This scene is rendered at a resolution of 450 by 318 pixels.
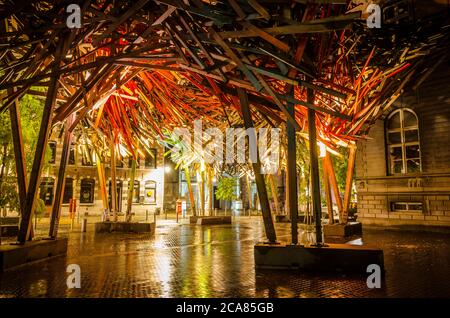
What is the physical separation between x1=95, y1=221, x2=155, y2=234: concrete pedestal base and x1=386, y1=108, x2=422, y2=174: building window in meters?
12.2

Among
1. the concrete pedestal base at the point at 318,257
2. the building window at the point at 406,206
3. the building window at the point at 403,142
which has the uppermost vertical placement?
the building window at the point at 403,142

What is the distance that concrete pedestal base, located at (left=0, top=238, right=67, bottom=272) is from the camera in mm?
6281

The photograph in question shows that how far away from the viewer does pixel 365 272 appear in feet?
19.0

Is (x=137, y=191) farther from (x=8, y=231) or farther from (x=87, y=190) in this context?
(x=8, y=231)

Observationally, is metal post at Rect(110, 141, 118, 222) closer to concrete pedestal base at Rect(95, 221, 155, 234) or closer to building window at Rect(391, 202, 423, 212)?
concrete pedestal base at Rect(95, 221, 155, 234)

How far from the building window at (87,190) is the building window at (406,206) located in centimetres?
2758

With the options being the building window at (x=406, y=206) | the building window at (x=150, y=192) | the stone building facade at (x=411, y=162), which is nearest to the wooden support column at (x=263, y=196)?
the stone building facade at (x=411, y=162)

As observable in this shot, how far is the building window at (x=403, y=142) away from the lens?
47.9 feet

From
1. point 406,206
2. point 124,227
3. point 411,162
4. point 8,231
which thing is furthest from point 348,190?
point 8,231

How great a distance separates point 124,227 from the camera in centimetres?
1439

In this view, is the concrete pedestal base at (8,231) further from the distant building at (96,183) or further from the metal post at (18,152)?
the distant building at (96,183)

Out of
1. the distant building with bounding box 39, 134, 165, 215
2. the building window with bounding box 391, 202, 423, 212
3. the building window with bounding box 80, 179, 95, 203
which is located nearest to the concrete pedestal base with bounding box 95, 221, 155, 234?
the building window with bounding box 391, 202, 423, 212

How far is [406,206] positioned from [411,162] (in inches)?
84.9
